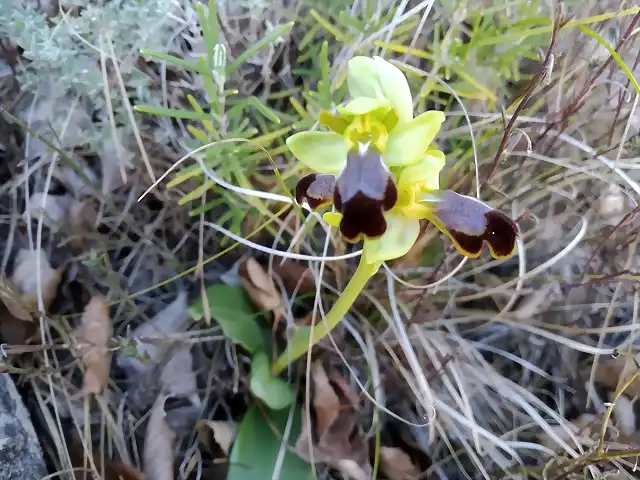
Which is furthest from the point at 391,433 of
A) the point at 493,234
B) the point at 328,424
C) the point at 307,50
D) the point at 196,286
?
the point at 307,50

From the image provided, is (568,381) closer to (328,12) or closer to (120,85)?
(328,12)

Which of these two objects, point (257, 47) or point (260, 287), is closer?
point (257, 47)

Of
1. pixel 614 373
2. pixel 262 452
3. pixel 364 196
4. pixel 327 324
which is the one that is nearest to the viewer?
pixel 364 196

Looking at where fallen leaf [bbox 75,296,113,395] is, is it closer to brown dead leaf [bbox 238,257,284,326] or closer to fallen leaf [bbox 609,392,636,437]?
brown dead leaf [bbox 238,257,284,326]

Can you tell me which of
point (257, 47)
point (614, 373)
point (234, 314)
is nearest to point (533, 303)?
point (614, 373)

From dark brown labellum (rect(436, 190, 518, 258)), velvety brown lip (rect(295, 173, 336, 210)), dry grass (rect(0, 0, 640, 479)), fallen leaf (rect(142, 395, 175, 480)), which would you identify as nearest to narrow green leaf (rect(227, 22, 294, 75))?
dry grass (rect(0, 0, 640, 479))

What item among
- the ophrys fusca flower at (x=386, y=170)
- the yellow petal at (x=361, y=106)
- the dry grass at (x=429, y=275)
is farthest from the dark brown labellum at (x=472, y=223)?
the dry grass at (x=429, y=275)

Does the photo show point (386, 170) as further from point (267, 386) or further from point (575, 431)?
point (575, 431)

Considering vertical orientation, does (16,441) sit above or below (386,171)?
below
